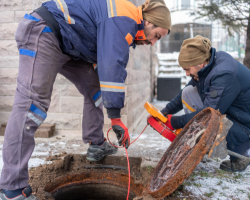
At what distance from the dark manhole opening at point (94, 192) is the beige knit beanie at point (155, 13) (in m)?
1.50

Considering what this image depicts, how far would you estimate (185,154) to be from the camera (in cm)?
153

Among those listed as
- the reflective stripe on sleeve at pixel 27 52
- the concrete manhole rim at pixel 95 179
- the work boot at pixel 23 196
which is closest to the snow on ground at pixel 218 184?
the concrete manhole rim at pixel 95 179

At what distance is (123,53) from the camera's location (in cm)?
146

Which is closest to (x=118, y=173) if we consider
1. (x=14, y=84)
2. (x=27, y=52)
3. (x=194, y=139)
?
(x=194, y=139)

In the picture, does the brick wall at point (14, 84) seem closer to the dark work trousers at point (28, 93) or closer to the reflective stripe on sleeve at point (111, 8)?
the dark work trousers at point (28, 93)

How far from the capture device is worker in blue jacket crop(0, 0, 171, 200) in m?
1.33

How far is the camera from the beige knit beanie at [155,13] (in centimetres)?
159

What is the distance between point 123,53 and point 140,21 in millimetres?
306

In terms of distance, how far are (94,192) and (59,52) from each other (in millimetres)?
1418

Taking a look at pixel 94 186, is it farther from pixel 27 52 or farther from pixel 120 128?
pixel 27 52

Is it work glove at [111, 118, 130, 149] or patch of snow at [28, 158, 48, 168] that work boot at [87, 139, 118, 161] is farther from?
work glove at [111, 118, 130, 149]

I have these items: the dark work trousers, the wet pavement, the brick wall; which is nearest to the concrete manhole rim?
the wet pavement

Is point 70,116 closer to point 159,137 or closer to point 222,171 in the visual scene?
point 159,137

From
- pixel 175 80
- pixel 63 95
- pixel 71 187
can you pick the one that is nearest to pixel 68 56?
pixel 71 187
